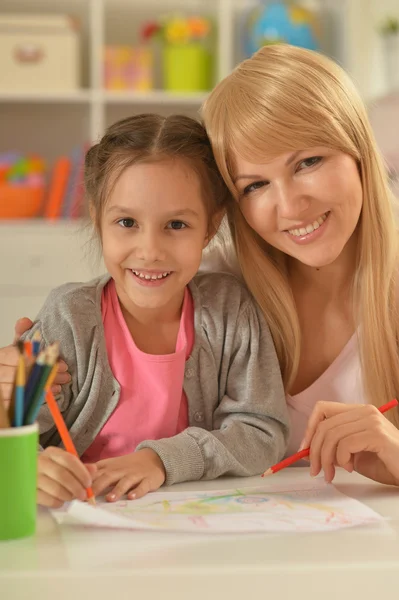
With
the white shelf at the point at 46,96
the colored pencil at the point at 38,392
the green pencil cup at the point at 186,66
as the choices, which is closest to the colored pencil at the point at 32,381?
the colored pencil at the point at 38,392

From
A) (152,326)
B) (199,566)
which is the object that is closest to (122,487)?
(199,566)

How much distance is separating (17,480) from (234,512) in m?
0.21

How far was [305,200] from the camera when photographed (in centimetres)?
118

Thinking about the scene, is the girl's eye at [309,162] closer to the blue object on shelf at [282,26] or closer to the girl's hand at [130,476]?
→ the girl's hand at [130,476]

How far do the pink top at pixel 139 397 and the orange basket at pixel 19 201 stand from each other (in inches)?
92.0

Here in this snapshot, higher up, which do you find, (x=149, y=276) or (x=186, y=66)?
(x=186, y=66)

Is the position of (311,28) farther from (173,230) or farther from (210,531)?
(210,531)

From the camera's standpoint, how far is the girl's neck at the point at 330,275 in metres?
1.33

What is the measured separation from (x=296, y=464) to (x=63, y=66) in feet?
8.64

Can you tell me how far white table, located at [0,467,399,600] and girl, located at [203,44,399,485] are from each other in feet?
1.74

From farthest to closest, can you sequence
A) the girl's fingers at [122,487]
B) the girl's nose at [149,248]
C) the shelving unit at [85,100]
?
1. the shelving unit at [85,100]
2. the girl's nose at [149,248]
3. the girl's fingers at [122,487]

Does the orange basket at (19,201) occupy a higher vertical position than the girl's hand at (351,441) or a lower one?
higher

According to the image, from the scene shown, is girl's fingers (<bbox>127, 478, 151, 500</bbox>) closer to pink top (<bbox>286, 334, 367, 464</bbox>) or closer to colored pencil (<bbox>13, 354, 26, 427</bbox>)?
colored pencil (<bbox>13, 354, 26, 427</bbox>)

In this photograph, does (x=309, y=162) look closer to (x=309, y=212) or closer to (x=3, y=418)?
(x=309, y=212)
